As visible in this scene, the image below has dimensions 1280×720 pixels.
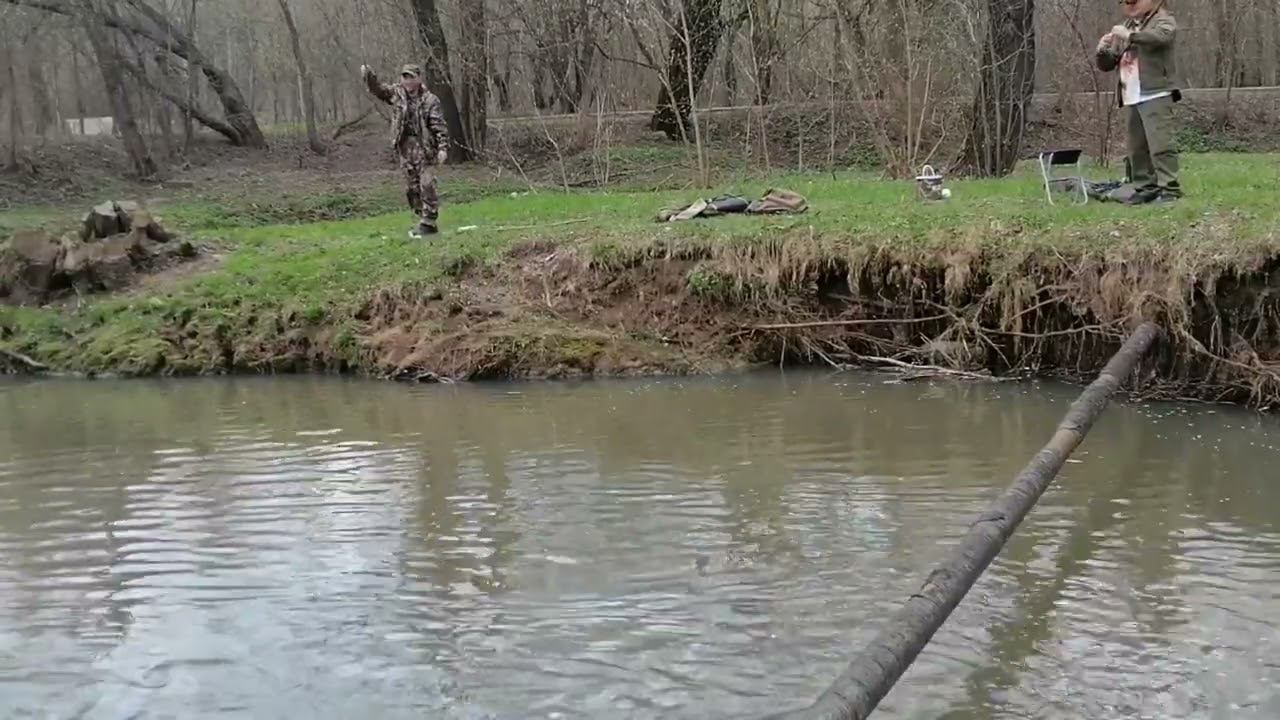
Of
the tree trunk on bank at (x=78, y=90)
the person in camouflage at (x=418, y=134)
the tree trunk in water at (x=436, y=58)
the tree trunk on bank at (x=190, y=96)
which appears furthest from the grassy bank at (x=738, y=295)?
the tree trunk on bank at (x=78, y=90)

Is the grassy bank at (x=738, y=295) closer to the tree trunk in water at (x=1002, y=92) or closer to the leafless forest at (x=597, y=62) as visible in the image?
the tree trunk in water at (x=1002, y=92)

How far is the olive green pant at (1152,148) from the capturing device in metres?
11.4

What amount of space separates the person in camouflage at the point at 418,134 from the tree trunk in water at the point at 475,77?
9358mm

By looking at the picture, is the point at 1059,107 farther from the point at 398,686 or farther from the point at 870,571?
the point at 398,686

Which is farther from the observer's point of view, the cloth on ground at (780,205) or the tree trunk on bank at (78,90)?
the tree trunk on bank at (78,90)

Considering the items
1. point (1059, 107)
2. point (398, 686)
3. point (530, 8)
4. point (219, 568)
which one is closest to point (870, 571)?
point (398, 686)

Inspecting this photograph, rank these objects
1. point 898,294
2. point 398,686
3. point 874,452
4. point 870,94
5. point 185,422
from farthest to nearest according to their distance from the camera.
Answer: point 870,94
point 898,294
point 185,422
point 874,452
point 398,686

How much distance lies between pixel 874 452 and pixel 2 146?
20.6 metres

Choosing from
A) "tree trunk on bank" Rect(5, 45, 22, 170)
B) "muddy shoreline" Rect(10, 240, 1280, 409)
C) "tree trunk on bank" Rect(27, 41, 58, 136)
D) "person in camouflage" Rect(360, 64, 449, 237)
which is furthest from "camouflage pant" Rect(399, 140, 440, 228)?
"tree trunk on bank" Rect(27, 41, 58, 136)

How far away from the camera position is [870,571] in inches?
249

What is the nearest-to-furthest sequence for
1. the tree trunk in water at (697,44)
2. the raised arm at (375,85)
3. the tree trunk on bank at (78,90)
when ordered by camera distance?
the raised arm at (375,85), the tree trunk in water at (697,44), the tree trunk on bank at (78,90)

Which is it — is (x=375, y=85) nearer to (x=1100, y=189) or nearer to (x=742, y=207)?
(x=742, y=207)

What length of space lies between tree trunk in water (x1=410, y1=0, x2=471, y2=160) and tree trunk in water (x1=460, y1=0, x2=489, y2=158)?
341mm

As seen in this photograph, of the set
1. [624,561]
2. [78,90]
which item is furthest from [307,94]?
[624,561]
